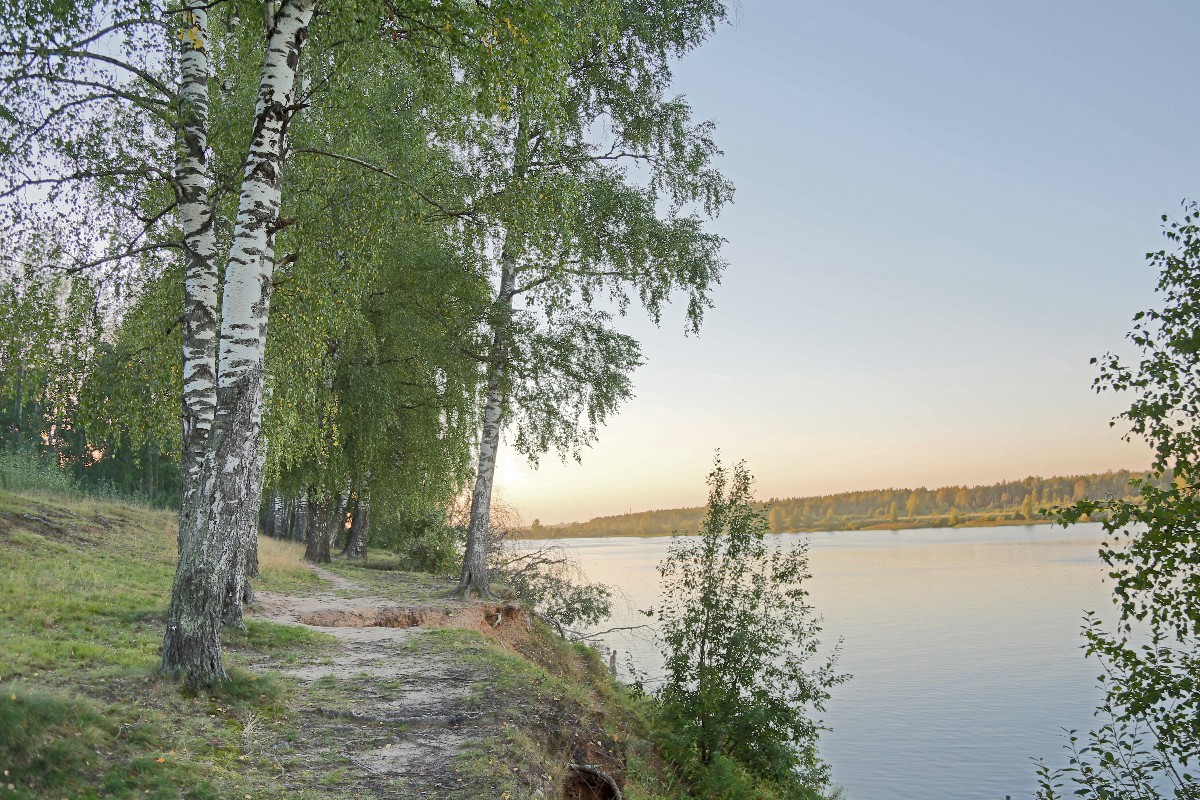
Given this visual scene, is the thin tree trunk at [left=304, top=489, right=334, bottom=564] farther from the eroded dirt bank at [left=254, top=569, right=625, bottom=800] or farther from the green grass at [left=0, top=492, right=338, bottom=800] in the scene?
the eroded dirt bank at [left=254, top=569, right=625, bottom=800]

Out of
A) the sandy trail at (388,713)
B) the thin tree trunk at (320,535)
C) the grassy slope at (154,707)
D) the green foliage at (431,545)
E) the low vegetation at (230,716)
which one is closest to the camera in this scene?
the grassy slope at (154,707)

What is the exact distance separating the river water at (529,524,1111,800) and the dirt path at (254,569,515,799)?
6574 mm

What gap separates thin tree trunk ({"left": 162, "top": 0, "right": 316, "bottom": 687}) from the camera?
22.7ft

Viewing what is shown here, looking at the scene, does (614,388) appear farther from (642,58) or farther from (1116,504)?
(1116,504)

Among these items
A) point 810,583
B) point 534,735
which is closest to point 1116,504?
point 534,735

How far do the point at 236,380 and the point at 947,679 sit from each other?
2159 centimetres

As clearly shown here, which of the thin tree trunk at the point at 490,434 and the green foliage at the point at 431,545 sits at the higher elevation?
the thin tree trunk at the point at 490,434

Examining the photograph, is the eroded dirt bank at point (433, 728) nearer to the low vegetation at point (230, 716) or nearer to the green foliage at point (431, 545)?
the low vegetation at point (230, 716)

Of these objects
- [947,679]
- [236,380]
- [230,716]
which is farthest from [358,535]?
[230,716]

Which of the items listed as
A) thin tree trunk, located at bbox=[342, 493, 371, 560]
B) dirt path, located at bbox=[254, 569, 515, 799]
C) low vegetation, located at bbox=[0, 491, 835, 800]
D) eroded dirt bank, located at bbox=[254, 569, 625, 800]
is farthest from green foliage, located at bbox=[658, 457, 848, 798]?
thin tree trunk, located at bbox=[342, 493, 371, 560]

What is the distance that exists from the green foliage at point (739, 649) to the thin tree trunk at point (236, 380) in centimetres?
730

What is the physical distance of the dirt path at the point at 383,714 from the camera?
5.85 meters

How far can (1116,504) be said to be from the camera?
766 cm

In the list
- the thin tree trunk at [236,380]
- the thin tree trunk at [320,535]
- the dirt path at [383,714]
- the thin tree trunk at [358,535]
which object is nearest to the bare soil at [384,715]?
the dirt path at [383,714]
